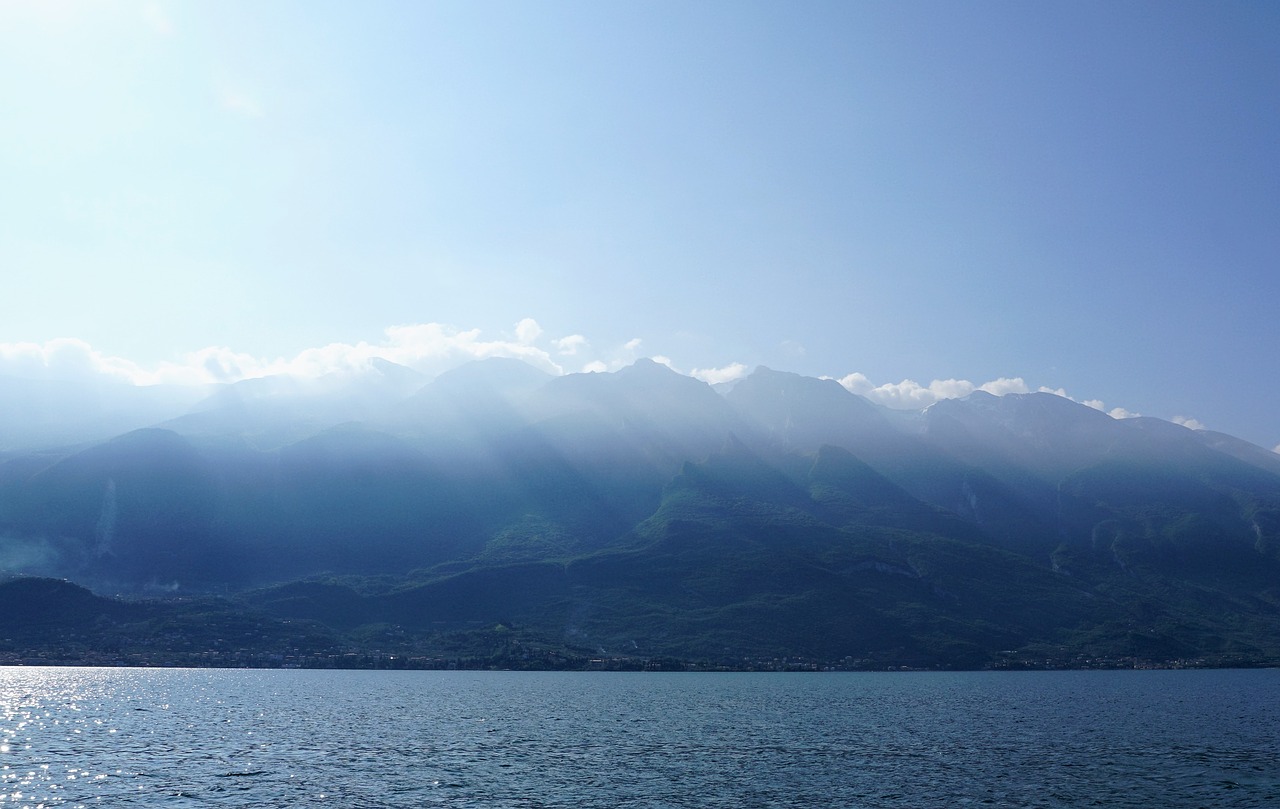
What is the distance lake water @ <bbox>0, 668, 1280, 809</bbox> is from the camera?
85.9 meters

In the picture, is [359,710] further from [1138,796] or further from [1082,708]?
[1082,708]

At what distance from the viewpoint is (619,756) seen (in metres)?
112

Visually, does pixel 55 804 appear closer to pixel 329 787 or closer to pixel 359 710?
pixel 329 787

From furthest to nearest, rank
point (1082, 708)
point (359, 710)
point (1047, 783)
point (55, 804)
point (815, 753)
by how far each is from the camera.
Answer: point (1082, 708) → point (359, 710) → point (815, 753) → point (1047, 783) → point (55, 804)

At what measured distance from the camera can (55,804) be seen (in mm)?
77188

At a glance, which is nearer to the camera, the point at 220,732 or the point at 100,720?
the point at 220,732

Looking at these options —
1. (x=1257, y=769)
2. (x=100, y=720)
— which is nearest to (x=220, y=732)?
(x=100, y=720)

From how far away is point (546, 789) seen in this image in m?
89.1

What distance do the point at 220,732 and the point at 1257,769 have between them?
425ft

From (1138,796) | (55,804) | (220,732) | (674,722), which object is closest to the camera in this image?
(55,804)

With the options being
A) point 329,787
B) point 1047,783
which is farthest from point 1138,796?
point 329,787

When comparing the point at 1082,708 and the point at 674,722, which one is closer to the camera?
the point at 674,722

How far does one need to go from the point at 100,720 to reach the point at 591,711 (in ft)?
265

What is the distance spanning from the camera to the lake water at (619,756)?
85.9 meters
